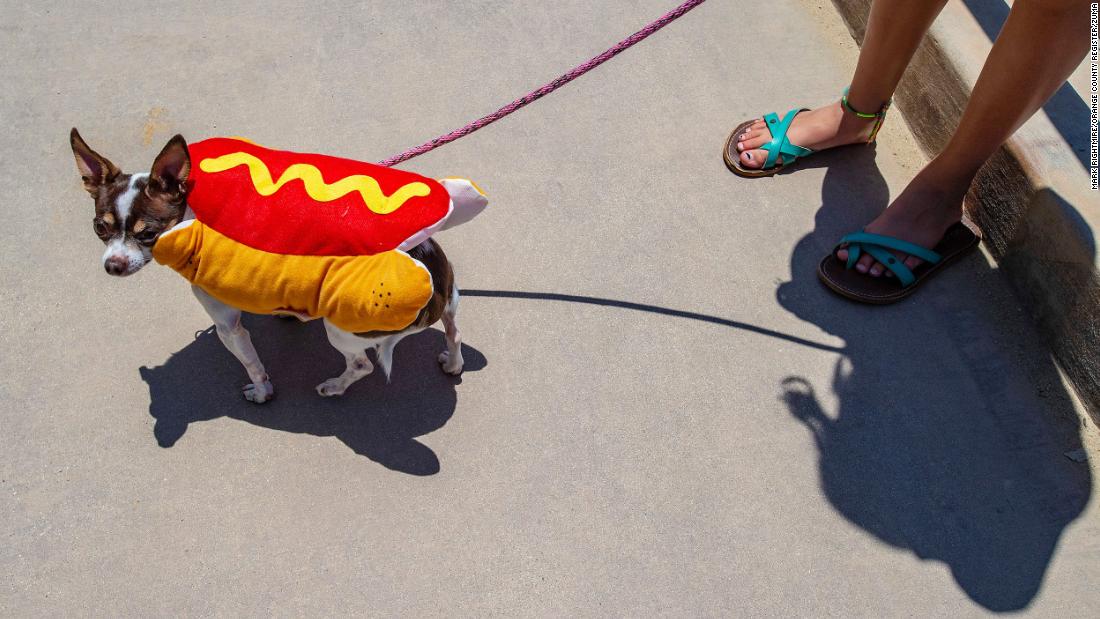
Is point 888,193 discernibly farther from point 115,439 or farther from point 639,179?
point 115,439

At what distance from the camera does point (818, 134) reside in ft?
11.5

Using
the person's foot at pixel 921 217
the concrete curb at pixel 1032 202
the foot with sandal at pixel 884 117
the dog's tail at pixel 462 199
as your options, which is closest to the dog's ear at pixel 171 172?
the dog's tail at pixel 462 199

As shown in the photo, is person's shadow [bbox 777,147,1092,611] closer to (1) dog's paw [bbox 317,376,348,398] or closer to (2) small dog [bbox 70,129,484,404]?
(2) small dog [bbox 70,129,484,404]

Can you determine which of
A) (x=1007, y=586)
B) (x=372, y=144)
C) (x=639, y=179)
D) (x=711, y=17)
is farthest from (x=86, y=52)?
(x=1007, y=586)

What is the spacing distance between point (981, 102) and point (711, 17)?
160 cm

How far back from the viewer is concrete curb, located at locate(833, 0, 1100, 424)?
289 cm

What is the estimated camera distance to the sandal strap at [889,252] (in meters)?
3.13

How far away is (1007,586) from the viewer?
259cm

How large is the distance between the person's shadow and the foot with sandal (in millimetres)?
111

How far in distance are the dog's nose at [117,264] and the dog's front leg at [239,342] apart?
0.66 ft

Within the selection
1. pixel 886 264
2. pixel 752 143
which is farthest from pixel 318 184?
pixel 886 264

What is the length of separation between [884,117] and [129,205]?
294cm

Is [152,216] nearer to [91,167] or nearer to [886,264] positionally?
[91,167]

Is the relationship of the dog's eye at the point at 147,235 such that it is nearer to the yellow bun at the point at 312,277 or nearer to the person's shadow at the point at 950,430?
the yellow bun at the point at 312,277
